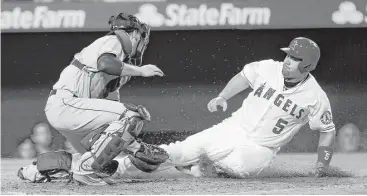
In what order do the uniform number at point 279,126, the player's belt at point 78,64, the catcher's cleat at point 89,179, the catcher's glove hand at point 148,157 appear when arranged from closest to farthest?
the catcher's cleat at point 89,179, the catcher's glove hand at point 148,157, the player's belt at point 78,64, the uniform number at point 279,126

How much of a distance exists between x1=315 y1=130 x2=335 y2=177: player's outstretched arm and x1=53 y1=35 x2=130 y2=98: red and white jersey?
5.08ft

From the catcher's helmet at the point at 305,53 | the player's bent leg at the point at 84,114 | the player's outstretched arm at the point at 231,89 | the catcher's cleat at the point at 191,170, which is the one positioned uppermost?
the catcher's helmet at the point at 305,53

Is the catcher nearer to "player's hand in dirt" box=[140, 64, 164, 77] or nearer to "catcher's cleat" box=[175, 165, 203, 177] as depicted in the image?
"player's hand in dirt" box=[140, 64, 164, 77]

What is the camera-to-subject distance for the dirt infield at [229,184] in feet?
14.8

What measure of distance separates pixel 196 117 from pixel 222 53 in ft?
2.20

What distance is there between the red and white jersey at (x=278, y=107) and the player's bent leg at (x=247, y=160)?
0.28 feet

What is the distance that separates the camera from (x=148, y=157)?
4.75 metres

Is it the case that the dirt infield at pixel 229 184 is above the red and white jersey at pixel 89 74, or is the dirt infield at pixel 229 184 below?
below

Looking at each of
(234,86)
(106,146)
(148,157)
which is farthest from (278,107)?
(106,146)

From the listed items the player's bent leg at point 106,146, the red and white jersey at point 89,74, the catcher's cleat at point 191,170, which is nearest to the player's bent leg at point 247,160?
the catcher's cleat at point 191,170

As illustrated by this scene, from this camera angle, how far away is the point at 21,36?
7.16 m

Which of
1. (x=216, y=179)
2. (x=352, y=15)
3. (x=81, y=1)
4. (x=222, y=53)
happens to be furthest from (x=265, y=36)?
(x=216, y=179)

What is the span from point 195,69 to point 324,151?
2237mm

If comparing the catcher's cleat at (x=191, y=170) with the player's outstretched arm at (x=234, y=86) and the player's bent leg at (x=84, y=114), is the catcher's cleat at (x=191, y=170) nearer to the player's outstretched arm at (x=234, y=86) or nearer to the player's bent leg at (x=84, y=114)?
the player's outstretched arm at (x=234, y=86)
